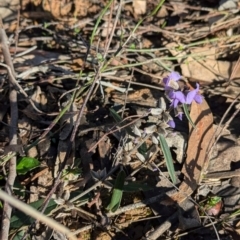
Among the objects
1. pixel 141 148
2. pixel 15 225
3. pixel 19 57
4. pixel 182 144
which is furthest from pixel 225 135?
pixel 19 57

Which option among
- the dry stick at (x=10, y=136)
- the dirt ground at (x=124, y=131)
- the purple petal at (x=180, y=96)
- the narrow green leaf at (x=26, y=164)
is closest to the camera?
the purple petal at (x=180, y=96)

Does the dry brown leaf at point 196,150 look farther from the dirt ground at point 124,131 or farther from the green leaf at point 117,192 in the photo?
the green leaf at point 117,192

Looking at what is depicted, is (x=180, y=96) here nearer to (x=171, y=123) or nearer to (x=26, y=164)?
(x=171, y=123)

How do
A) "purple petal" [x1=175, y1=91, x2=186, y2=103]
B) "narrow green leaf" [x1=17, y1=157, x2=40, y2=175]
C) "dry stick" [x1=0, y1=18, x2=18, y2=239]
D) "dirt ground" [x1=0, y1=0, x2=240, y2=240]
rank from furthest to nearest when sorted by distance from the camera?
1. "narrow green leaf" [x1=17, y1=157, x2=40, y2=175]
2. "dirt ground" [x1=0, y1=0, x2=240, y2=240]
3. "dry stick" [x1=0, y1=18, x2=18, y2=239]
4. "purple petal" [x1=175, y1=91, x2=186, y2=103]

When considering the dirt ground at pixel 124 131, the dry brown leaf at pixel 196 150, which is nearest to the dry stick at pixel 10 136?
the dirt ground at pixel 124 131

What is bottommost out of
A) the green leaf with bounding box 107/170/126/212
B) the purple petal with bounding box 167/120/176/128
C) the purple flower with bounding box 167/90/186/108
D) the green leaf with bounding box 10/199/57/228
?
the green leaf with bounding box 10/199/57/228

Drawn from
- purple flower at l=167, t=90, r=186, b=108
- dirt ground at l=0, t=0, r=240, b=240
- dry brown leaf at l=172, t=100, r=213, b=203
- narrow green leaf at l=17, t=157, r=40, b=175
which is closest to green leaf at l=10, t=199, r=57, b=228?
dirt ground at l=0, t=0, r=240, b=240

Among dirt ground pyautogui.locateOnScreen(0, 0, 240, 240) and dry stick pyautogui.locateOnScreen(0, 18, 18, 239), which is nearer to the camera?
dry stick pyautogui.locateOnScreen(0, 18, 18, 239)

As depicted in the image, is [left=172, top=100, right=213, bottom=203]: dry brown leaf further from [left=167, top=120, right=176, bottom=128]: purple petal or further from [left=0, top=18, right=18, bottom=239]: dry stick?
[left=0, top=18, right=18, bottom=239]: dry stick

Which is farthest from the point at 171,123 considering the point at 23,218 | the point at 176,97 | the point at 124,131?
the point at 23,218
